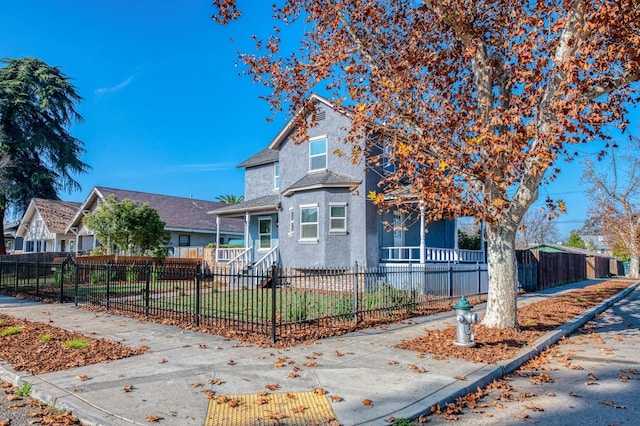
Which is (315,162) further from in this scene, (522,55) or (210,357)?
(210,357)

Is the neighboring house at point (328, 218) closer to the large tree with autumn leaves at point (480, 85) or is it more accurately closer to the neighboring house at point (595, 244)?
the large tree with autumn leaves at point (480, 85)

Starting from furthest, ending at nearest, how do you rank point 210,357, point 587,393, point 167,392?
point 210,357
point 587,393
point 167,392

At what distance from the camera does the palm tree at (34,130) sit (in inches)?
1550

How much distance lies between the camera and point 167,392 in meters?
5.48

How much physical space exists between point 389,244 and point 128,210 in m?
14.0

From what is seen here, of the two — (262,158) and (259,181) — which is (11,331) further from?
(262,158)

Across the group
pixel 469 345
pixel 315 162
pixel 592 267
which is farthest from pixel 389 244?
pixel 592 267

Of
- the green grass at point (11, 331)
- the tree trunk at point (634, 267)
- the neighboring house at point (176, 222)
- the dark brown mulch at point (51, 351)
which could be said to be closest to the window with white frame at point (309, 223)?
the dark brown mulch at point (51, 351)

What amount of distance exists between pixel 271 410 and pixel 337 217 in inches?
562

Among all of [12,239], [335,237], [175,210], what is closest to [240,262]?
[335,237]

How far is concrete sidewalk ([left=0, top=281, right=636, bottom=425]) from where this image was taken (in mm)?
4938

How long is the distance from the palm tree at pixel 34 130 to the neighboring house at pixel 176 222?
7079mm

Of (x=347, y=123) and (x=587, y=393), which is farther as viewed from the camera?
(x=347, y=123)

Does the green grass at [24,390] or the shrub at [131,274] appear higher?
the shrub at [131,274]
